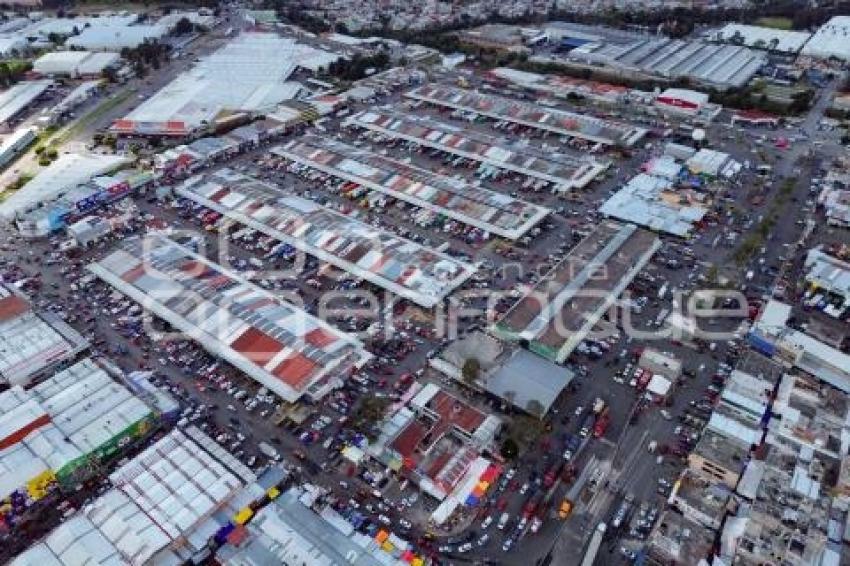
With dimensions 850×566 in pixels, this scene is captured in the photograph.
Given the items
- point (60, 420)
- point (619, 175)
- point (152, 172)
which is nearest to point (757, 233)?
point (619, 175)

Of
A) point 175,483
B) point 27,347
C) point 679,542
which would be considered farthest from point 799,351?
point 27,347

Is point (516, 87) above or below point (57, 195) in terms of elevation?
above

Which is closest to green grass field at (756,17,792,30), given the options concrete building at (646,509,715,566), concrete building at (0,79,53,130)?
concrete building at (646,509,715,566)

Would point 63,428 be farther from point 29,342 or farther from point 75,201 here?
point 75,201

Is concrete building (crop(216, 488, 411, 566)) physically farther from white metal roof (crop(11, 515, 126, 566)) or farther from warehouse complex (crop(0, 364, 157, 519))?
warehouse complex (crop(0, 364, 157, 519))

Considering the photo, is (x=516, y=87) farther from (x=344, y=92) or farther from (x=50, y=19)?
(x=50, y=19)
